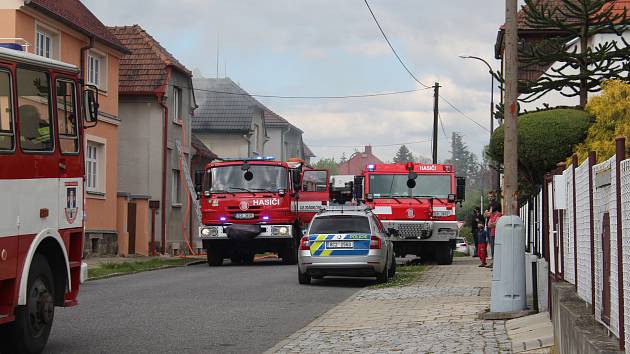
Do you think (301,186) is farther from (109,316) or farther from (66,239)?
(66,239)

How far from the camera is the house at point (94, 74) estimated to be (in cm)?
2898

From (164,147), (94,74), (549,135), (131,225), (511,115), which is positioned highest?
(94,74)

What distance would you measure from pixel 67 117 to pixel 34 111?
0.89 metres

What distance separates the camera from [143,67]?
135 feet

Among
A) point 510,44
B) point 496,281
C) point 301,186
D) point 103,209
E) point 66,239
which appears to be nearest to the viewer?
point 66,239

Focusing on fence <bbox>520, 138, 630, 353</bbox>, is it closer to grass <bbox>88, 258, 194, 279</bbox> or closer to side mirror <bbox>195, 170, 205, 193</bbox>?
grass <bbox>88, 258, 194, 279</bbox>

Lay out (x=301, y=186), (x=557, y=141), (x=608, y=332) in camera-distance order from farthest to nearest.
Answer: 1. (x=557, y=141)
2. (x=301, y=186)
3. (x=608, y=332)

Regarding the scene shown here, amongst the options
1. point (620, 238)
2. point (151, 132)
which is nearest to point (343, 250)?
point (620, 238)

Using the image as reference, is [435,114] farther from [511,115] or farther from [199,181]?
[511,115]

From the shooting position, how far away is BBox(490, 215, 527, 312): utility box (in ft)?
44.2

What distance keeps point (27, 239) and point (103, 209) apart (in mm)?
24048

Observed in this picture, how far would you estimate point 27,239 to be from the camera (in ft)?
32.7

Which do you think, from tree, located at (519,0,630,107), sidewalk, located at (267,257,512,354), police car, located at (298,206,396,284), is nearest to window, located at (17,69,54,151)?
sidewalk, located at (267,257,512,354)

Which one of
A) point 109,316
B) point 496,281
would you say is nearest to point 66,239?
point 109,316
